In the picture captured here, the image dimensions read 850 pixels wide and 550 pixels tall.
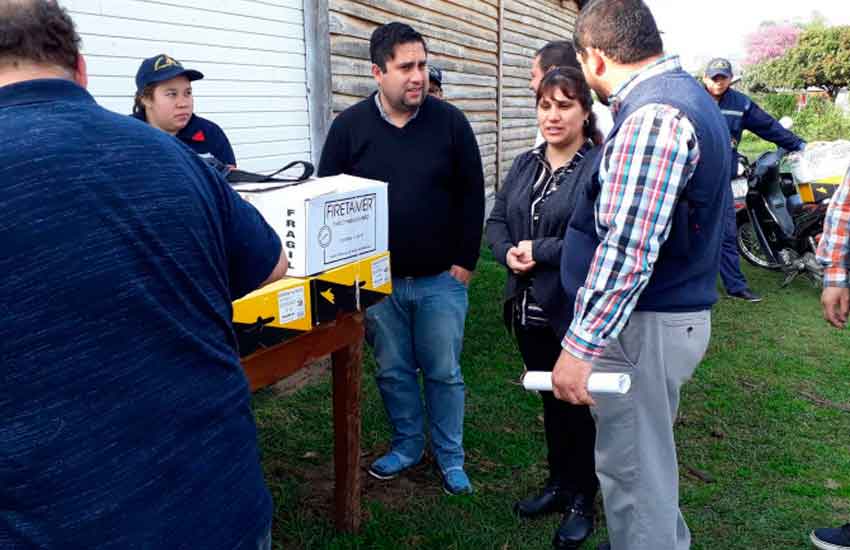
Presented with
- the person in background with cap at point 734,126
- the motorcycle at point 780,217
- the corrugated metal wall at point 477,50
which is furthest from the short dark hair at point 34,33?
the motorcycle at point 780,217

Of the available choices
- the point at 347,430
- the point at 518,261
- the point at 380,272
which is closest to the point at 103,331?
the point at 380,272

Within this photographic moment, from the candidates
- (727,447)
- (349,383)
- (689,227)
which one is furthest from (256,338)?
(727,447)

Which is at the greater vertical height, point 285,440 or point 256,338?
point 256,338

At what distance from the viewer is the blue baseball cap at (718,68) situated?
6.36 m

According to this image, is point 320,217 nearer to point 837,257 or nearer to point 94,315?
point 94,315

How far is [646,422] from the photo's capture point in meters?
2.22

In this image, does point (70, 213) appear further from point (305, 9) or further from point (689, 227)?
point (305, 9)

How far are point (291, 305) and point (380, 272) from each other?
0.54m

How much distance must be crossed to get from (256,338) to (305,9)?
3.95 m

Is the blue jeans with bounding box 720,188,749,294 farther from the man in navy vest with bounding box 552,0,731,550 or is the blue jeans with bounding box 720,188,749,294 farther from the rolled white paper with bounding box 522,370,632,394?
the rolled white paper with bounding box 522,370,632,394

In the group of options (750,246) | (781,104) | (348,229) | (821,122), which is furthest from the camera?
(781,104)

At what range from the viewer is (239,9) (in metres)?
4.78

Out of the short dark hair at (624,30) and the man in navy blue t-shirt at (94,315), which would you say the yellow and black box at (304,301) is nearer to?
the man in navy blue t-shirt at (94,315)

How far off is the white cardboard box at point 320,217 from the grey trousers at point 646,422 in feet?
3.00
